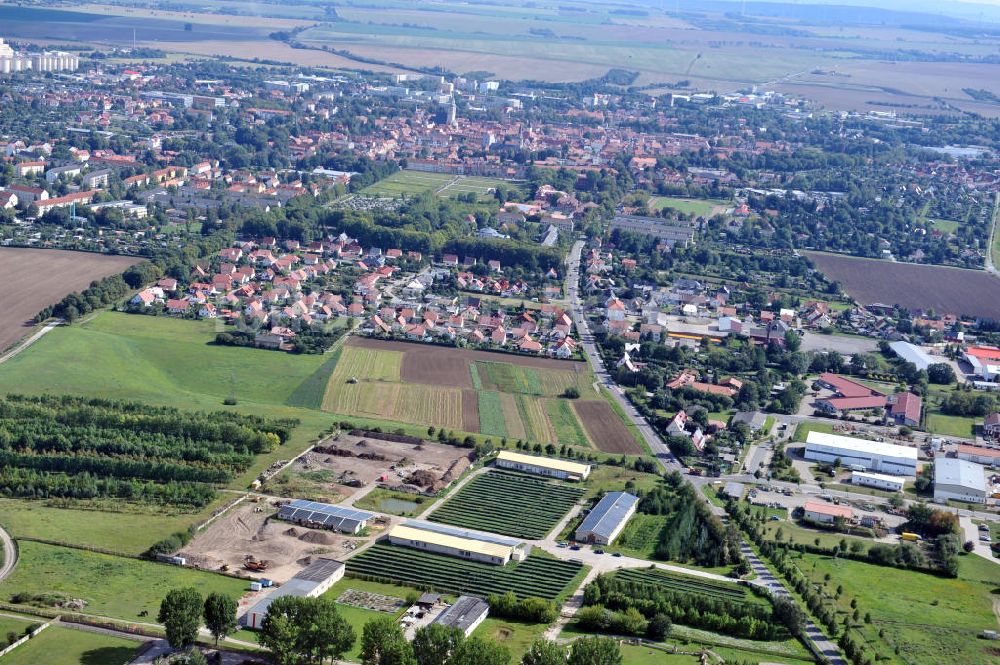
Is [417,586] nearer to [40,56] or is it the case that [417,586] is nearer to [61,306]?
[61,306]

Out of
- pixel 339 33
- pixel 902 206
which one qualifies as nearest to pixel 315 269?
pixel 902 206

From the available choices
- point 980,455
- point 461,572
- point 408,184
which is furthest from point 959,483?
point 408,184

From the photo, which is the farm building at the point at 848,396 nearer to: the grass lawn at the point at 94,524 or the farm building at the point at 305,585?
the farm building at the point at 305,585

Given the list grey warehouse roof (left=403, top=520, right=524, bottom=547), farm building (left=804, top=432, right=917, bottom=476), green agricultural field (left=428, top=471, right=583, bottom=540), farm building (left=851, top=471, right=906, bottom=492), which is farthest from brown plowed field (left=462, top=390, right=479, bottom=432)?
farm building (left=851, top=471, right=906, bottom=492)

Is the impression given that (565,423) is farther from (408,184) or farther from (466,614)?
(408,184)

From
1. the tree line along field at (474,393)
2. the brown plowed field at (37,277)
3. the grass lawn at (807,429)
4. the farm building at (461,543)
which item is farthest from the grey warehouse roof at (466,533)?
the brown plowed field at (37,277)

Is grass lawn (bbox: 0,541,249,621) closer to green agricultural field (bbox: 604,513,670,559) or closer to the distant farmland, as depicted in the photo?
green agricultural field (bbox: 604,513,670,559)
